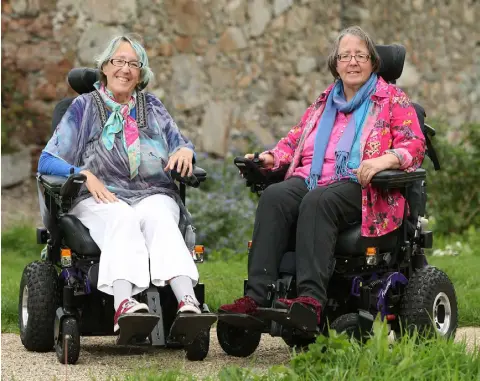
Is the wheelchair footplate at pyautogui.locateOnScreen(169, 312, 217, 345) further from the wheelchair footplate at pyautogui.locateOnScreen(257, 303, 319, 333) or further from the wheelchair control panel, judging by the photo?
the wheelchair control panel

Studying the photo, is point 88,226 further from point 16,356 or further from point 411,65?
point 411,65

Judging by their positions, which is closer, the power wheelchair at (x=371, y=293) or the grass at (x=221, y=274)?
the power wheelchair at (x=371, y=293)

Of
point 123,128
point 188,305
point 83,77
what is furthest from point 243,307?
point 83,77

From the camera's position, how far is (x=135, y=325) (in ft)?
14.3

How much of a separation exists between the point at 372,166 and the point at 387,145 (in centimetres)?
22

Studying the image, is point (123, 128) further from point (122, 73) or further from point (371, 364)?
point (371, 364)

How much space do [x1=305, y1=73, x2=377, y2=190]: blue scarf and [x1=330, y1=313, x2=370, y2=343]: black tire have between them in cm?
56

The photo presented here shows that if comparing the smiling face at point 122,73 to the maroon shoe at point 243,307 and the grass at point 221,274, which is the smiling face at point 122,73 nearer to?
the maroon shoe at point 243,307

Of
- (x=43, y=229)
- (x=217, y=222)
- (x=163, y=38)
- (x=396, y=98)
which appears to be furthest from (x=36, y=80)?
(x=396, y=98)

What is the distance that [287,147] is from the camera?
17.1 ft

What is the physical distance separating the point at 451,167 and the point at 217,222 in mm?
2082

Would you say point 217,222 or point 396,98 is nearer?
point 396,98

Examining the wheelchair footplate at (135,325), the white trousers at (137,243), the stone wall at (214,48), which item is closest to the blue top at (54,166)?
the white trousers at (137,243)

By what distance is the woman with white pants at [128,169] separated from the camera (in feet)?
15.2
